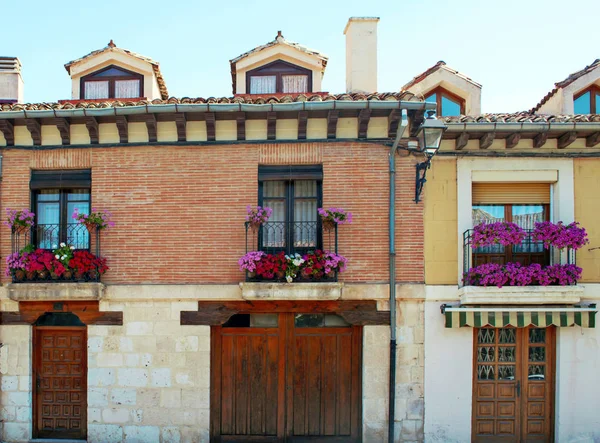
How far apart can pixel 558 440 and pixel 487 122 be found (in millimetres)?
5126

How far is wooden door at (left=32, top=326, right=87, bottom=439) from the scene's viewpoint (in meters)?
8.59

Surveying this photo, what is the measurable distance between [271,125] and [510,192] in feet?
13.4

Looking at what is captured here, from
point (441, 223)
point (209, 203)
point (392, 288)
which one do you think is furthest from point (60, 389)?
point (441, 223)

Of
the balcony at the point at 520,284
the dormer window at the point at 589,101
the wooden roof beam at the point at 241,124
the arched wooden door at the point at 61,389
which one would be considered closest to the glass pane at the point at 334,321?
the balcony at the point at 520,284

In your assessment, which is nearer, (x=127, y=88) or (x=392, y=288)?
(x=392, y=288)

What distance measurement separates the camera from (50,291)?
812cm

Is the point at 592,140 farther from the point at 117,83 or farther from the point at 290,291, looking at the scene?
the point at 117,83

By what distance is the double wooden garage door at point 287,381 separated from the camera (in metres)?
8.45

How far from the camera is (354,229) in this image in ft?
27.3

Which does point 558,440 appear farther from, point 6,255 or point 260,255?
point 6,255

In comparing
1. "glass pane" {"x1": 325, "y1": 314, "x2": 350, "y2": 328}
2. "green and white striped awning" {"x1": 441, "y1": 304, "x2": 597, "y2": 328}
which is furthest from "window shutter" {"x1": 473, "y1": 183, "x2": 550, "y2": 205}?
"glass pane" {"x1": 325, "y1": 314, "x2": 350, "y2": 328}

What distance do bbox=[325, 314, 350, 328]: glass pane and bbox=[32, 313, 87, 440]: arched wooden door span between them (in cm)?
399

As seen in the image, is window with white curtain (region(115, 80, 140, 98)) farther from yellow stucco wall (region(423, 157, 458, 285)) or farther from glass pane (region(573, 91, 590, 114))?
glass pane (region(573, 91, 590, 114))

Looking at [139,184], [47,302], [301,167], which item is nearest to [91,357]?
[47,302]
